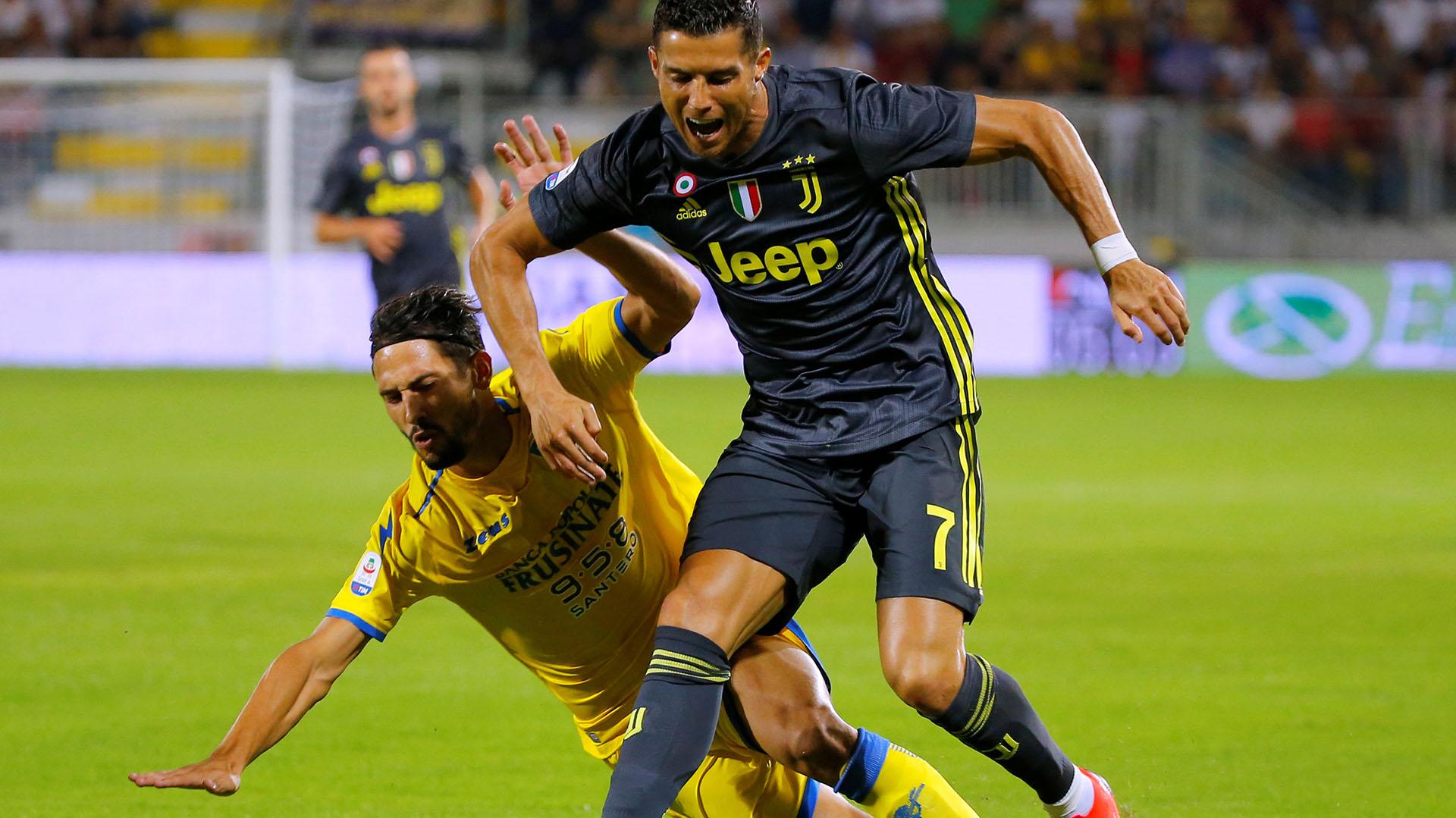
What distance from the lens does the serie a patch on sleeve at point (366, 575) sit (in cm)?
401

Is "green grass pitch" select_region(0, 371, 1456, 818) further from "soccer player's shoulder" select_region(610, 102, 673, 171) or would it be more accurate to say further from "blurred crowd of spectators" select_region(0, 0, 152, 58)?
"blurred crowd of spectators" select_region(0, 0, 152, 58)

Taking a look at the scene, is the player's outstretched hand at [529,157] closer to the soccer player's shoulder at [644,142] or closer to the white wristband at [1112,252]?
the soccer player's shoulder at [644,142]

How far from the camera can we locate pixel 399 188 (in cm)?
1012

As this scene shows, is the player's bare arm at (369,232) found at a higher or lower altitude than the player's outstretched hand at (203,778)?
lower

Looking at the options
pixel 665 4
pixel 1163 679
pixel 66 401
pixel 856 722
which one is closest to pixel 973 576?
pixel 665 4

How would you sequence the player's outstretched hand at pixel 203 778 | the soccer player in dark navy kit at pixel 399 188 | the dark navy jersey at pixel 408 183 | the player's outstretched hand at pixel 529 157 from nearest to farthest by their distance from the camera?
the player's outstretched hand at pixel 203 778, the player's outstretched hand at pixel 529 157, the soccer player in dark navy kit at pixel 399 188, the dark navy jersey at pixel 408 183

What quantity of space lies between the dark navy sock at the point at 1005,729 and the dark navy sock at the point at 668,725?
0.48 meters

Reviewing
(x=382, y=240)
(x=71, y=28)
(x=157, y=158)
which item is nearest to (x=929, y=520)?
(x=382, y=240)

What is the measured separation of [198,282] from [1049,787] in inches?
597

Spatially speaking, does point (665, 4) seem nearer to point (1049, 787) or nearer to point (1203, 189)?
point (1049, 787)

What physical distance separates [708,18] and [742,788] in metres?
1.74

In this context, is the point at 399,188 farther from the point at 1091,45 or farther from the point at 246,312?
the point at 1091,45

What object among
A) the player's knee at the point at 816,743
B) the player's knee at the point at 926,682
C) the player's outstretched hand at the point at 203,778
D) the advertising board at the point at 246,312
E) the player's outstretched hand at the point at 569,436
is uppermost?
the player's outstretched hand at the point at 569,436

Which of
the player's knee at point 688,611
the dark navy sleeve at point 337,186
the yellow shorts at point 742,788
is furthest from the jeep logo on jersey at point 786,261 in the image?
the dark navy sleeve at point 337,186
